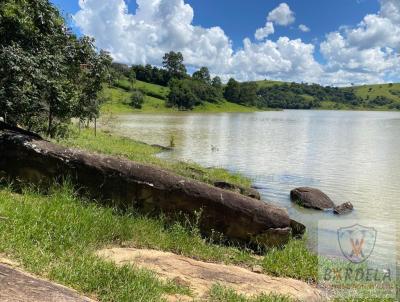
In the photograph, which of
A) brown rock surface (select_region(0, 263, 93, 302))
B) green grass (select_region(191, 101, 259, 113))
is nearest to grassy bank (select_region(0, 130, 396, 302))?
brown rock surface (select_region(0, 263, 93, 302))

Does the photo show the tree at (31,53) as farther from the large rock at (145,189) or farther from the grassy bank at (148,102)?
the grassy bank at (148,102)

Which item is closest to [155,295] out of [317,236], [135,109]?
[317,236]

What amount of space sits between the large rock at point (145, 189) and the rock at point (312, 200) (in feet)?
32.6

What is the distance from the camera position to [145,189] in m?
10.5

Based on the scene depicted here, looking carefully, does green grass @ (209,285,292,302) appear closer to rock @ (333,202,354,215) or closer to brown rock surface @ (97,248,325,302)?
brown rock surface @ (97,248,325,302)

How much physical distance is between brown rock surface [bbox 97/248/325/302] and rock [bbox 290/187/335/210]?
12.0 meters

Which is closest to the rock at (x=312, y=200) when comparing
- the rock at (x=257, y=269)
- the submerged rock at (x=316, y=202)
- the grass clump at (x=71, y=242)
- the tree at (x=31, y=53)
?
the submerged rock at (x=316, y=202)

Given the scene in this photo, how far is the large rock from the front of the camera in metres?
10.4

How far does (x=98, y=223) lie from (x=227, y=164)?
82.7 feet

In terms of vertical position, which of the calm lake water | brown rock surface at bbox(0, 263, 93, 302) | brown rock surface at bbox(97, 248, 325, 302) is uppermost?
brown rock surface at bbox(0, 263, 93, 302)

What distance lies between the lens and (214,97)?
194m

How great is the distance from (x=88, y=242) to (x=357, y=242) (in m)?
10.6

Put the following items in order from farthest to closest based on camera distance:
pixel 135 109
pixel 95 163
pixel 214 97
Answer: pixel 214 97, pixel 135 109, pixel 95 163

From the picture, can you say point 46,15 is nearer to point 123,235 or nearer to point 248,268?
point 123,235
